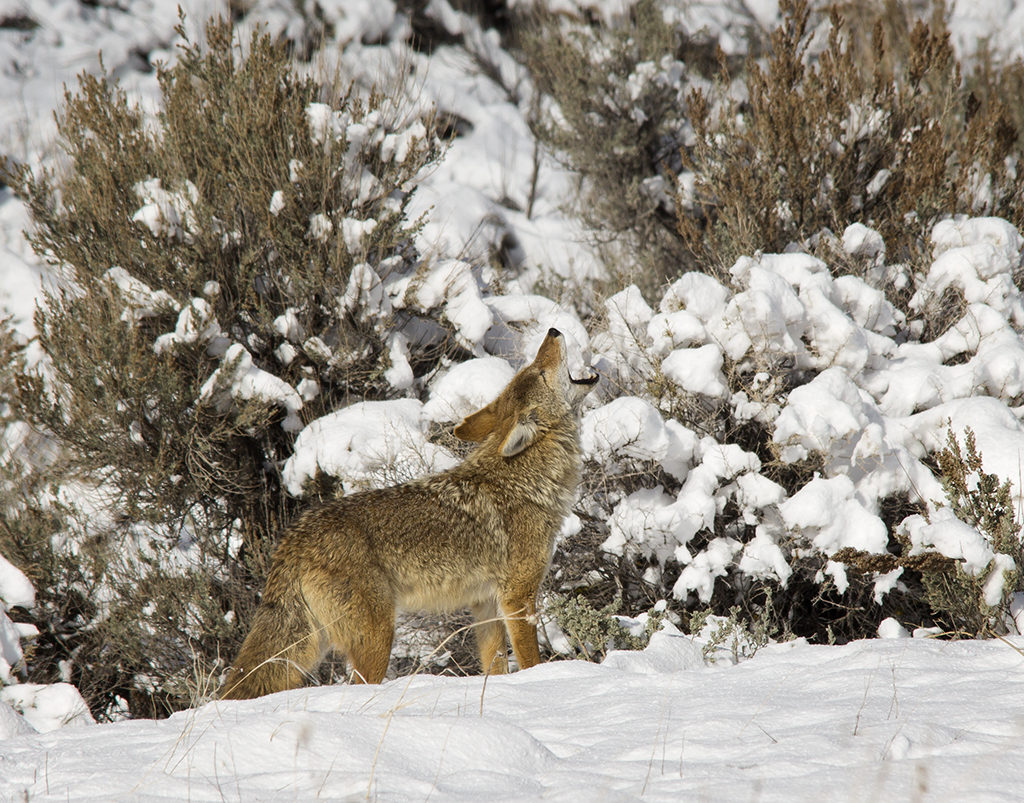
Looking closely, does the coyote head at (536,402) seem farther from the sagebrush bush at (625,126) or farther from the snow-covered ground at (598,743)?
the sagebrush bush at (625,126)

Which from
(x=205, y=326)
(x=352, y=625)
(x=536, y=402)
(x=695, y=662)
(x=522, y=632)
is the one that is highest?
(x=205, y=326)

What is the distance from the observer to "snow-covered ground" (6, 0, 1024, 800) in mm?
2320

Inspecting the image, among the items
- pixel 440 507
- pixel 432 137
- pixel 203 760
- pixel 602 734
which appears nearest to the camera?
pixel 203 760

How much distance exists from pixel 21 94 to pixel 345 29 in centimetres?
505

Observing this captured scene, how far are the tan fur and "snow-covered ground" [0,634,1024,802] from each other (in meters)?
0.74

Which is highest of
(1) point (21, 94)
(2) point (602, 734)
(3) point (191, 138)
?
(1) point (21, 94)

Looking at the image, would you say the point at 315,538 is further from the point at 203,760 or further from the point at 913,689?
the point at 913,689

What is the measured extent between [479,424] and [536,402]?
1.20 ft

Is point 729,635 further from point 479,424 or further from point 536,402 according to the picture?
point 479,424

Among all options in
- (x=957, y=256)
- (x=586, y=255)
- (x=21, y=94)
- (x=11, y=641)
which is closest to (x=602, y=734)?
(x=11, y=641)

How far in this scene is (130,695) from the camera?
6.37 meters

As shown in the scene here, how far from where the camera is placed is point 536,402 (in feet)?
17.6

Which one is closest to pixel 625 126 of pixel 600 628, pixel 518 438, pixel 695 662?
pixel 518 438

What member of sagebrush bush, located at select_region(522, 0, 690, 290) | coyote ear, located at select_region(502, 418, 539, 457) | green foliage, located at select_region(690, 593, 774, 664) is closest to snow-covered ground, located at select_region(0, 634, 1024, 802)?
green foliage, located at select_region(690, 593, 774, 664)
